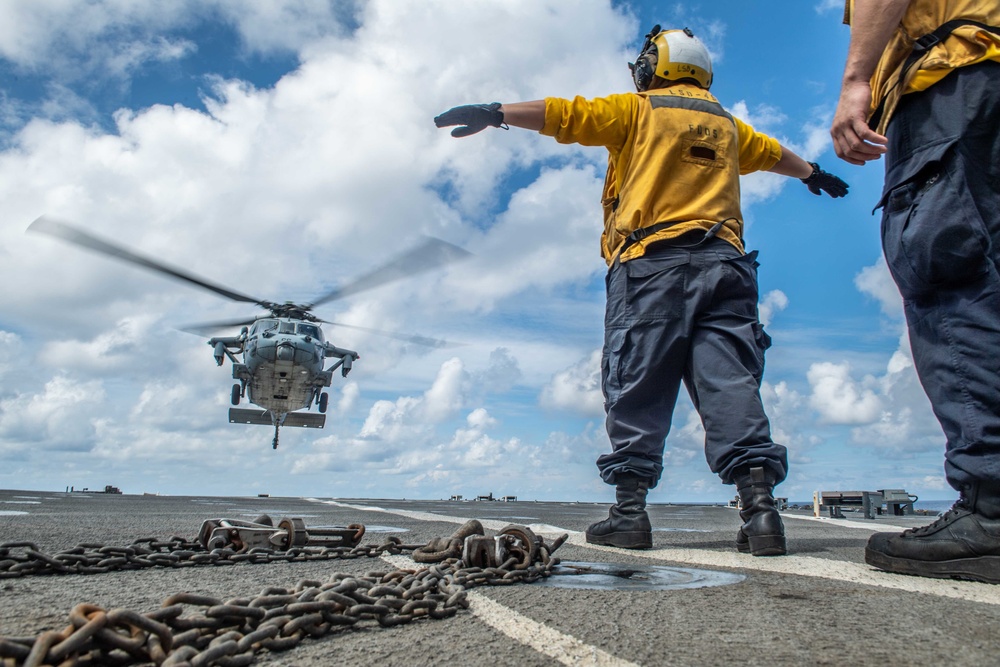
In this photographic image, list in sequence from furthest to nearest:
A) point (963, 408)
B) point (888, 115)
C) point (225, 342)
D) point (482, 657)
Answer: point (225, 342) → point (888, 115) → point (963, 408) → point (482, 657)

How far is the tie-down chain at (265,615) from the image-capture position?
1.01 meters

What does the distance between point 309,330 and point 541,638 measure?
21.3 meters

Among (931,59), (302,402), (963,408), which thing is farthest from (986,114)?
(302,402)

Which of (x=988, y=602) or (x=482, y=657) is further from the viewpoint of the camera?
(x=988, y=602)

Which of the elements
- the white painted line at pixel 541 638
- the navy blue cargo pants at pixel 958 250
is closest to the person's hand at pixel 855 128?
the navy blue cargo pants at pixel 958 250

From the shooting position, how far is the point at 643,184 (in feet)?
11.9

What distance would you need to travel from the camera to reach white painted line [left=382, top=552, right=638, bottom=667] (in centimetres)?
115

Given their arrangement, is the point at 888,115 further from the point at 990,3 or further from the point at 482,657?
the point at 482,657

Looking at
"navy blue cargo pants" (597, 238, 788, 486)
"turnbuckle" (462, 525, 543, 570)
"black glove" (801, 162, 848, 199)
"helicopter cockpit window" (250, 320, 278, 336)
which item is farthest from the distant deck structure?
"helicopter cockpit window" (250, 320, 278, 336)

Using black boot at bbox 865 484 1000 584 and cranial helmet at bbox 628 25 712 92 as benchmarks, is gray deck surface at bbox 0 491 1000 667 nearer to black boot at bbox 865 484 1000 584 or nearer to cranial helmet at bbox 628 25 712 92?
black boot at bbox 865 484 1000 584

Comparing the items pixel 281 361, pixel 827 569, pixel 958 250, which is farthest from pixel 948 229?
pixel 281 361

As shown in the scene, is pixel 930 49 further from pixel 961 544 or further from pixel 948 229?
pixel 961 544

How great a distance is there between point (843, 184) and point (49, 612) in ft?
16.6

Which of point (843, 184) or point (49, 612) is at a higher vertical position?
point (843, 184)
